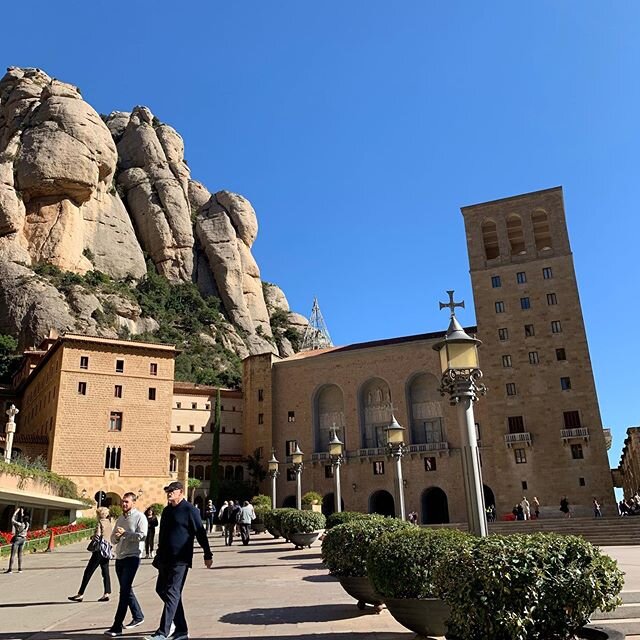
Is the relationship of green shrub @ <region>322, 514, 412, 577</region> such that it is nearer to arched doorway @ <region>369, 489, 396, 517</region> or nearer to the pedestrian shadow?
the pedestrian shadow

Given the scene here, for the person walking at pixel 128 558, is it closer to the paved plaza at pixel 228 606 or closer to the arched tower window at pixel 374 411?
the paved plaza at pixel 228 606

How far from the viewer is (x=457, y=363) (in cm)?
745

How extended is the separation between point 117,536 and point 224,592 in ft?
11.2

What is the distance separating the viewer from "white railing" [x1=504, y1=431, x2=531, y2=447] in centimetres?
4181

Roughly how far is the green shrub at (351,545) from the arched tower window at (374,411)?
39083mm

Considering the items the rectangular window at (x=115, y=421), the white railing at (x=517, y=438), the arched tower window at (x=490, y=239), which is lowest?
the white railing at (x=517, y=438)

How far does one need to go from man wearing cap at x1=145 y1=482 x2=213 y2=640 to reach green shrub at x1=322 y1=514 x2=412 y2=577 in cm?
237

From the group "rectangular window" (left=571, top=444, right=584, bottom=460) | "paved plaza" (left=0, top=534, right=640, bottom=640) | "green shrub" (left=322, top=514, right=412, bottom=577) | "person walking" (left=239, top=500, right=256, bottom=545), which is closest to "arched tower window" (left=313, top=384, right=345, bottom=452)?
"rectangular window" (left=571, top=444, right=584, bottom=460)

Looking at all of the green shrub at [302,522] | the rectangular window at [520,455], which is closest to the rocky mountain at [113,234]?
the rectangular window at [520,455]

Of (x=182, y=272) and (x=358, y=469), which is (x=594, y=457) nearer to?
(x=358, y=469)

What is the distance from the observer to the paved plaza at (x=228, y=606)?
677 centimetres

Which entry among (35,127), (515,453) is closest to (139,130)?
(35,127)

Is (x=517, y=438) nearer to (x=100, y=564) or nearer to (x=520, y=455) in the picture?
(x=520, y=455)

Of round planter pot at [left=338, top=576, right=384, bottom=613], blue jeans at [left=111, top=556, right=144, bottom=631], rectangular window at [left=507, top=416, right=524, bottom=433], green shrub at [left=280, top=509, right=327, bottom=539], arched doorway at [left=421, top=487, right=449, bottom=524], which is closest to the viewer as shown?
blue jeans at [left=111, top=556, right=144, bottom=631]
